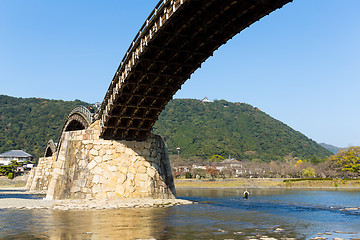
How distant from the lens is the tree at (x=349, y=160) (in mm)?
92688

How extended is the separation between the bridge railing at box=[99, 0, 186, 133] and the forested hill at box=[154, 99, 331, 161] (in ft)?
372

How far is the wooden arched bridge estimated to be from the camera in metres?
18.8

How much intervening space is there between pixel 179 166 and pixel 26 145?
229 feet

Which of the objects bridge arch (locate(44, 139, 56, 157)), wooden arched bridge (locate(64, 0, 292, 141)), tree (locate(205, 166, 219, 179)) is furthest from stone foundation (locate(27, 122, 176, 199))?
tree (locate(205, 166, 219, 179))

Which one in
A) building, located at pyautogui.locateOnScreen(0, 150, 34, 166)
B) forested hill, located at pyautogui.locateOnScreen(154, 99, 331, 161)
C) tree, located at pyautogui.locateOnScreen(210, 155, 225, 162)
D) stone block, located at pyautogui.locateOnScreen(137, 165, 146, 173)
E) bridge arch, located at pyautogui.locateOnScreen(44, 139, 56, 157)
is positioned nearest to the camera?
stone block, located at pyautogui.locateOnScreen(137, 165, 146, 173)

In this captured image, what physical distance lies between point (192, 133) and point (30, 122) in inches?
3146

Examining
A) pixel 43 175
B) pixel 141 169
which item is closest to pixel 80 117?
pixel 141 169

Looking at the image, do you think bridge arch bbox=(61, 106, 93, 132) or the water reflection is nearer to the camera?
Result: the water reflection

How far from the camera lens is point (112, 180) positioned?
31406mm

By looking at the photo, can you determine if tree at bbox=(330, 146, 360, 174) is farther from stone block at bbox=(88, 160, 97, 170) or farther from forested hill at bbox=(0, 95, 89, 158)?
forested hill at bbox=(0, 95, 89, 158)

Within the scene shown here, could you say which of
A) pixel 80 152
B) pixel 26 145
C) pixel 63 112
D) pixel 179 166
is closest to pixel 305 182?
pixel 179 166

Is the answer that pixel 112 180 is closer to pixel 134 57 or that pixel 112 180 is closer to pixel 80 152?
pixel 80 152

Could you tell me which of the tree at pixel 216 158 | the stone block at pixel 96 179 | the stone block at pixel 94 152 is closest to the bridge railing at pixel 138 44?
the stone block at pixel 94 152

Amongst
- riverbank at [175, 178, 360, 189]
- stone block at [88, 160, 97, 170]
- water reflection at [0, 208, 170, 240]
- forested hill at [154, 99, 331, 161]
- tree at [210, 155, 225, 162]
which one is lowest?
water reflection at [0, 208, 170, 240]
